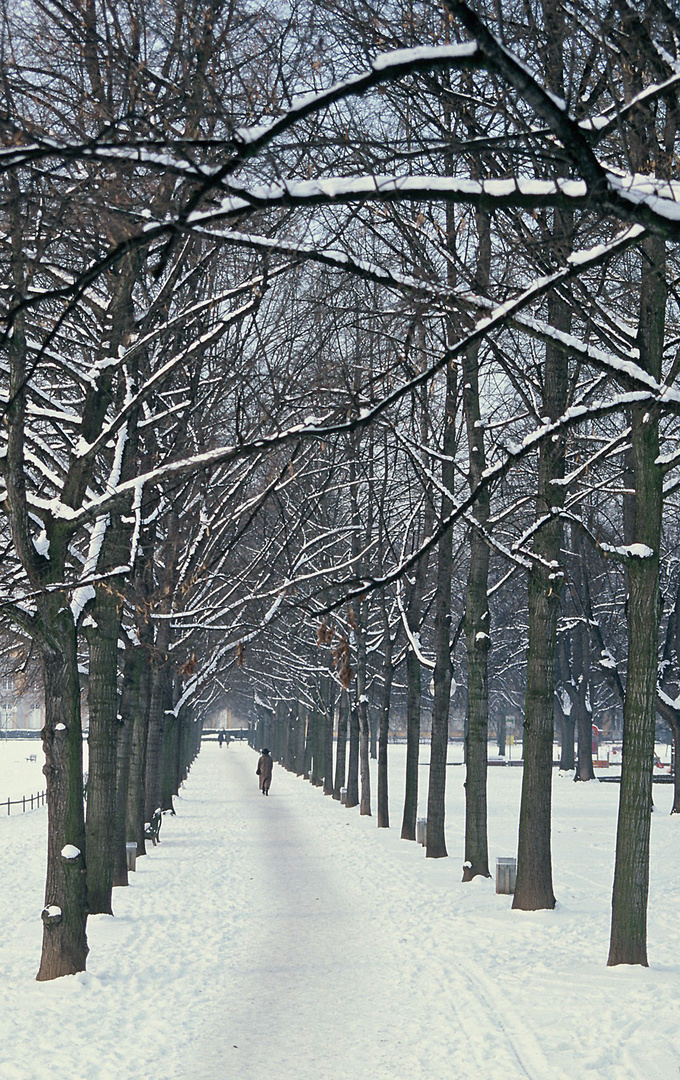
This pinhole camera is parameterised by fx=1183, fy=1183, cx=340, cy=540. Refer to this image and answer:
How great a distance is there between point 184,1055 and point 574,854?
15447 millimetres

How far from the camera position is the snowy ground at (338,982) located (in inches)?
304

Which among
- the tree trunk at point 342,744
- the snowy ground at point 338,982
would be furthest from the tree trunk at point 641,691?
the tree trunk at point 342,744

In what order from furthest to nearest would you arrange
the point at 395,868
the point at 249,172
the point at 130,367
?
the point at 395,868 → the point at 130,367 → the point at 249,172

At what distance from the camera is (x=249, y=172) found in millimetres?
6324

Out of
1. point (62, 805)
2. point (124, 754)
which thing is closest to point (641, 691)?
point (62, 805)

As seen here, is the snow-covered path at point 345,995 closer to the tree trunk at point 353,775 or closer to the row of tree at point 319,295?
the row of tree at point 319,295

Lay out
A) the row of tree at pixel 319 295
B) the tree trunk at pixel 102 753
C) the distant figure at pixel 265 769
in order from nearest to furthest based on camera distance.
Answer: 1. the row of tree at pixel 319 295
2. the tree trunk at pixel 102 753
3. the distant figure at pixel 265 769

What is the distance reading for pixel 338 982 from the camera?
10180 millimetres

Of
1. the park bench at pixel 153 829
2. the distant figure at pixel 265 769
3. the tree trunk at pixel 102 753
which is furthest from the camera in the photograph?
the distant figure at pixel 265 769

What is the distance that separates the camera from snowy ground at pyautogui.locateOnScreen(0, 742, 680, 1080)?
7.71m

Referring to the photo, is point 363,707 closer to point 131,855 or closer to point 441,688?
point 441,688

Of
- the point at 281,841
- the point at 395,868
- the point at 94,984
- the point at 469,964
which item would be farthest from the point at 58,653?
the point at 281,841

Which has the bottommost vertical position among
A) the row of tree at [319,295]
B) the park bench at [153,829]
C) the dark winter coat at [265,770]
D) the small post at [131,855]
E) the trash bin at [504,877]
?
the dark winter coat at [265,770]

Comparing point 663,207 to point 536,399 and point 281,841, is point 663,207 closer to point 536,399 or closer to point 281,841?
point 536,399
